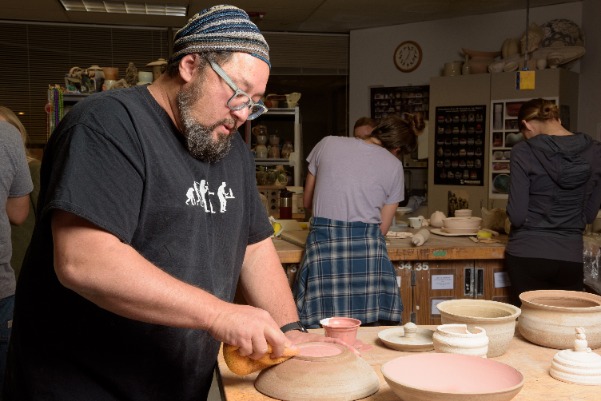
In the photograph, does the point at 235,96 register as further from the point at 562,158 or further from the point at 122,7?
the point at 122,7

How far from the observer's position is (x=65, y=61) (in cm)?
800

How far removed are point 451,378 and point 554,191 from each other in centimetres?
244

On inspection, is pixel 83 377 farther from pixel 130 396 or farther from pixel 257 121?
pixel 257 121

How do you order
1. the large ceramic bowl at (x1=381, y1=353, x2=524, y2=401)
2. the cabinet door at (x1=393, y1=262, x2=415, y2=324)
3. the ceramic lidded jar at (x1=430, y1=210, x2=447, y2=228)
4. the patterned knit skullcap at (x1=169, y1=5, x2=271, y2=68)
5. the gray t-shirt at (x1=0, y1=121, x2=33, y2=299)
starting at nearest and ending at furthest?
the large ceramic bowl at (x1=381, y1=353, x2=524, y2=401)
the patterned knit skullcap at (x1=169, y1=5, x2=271, y2=68)
the gray t-shirt at (x1=0, y1=121, x2=33, y2=299)
the cabinet door at (x1=393, y1=262, x2=415, y2=324)
the ceramic lidded jar at (x1=430, y1=210, x2=447, y2=228)

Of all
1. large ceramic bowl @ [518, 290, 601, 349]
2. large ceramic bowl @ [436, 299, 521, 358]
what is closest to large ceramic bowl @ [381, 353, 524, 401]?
large ceramic bowl @ [436, 299, 521, 358]

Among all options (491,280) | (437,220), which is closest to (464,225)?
(437,220)

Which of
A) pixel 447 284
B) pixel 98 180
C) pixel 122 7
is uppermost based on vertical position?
pixel 122 7

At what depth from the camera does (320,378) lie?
1.39 meters

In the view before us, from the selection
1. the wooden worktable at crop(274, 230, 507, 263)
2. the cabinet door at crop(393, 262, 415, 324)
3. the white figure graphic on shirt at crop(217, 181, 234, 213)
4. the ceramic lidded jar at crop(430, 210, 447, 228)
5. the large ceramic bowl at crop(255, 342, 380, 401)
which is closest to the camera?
the large ceramic bowl at crop(255, 342, 380, 401)

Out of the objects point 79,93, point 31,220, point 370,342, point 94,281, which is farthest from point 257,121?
point 94,281

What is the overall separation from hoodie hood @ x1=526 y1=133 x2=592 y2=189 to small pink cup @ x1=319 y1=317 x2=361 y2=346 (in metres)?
2.16

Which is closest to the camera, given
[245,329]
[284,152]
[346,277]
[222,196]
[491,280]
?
[245,329]

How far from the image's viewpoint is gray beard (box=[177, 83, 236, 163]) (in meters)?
1.52

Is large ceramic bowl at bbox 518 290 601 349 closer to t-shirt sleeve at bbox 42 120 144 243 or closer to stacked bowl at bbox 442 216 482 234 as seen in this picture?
t-shirt sleeve at bbox 42 120 144 243
